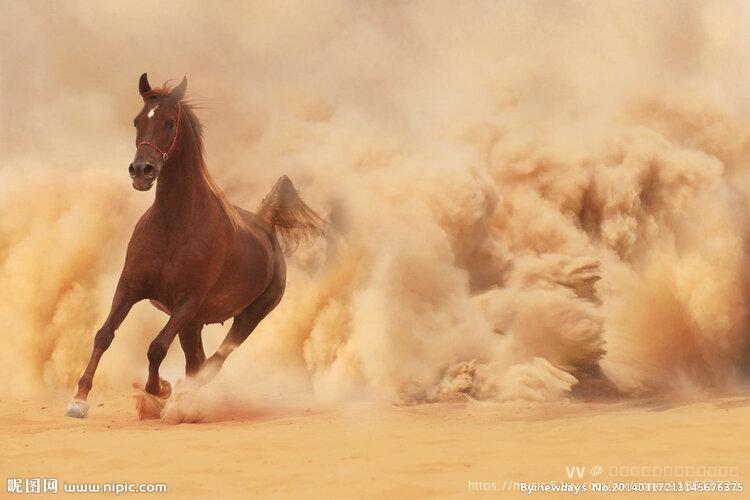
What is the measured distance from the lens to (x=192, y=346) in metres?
10.2

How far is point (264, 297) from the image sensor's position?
10.4 metres

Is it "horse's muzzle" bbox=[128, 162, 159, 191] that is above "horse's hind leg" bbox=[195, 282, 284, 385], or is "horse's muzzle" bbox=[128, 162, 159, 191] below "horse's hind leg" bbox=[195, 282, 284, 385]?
above

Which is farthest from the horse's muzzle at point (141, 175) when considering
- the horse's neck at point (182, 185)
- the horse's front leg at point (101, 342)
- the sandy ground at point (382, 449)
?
the sandy ground at point (382, 449)

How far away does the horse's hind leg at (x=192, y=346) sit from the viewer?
398 inches

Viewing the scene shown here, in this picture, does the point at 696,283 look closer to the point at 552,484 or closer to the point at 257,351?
the point at 257,351

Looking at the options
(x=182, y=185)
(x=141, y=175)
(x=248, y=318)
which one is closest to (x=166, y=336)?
(x=182, y=185)

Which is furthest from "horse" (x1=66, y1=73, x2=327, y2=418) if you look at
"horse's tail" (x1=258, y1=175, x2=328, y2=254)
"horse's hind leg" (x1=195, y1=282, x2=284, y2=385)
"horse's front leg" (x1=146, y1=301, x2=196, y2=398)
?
"horse's tail" (x1=258, y1=175, x2=328, y2=254)

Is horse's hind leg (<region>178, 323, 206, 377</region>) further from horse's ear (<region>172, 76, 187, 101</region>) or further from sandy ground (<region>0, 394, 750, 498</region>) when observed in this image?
horse's ear (<region>172, 76, 187, 101</region>)

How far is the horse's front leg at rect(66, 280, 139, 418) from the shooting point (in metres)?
8.32

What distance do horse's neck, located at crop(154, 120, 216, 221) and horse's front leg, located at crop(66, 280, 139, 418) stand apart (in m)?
0.81

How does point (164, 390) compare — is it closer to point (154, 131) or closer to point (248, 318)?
point (248, 318)

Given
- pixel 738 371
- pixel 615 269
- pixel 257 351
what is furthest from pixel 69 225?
pixel 738 371

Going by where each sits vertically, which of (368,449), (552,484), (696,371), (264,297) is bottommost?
(552,484)

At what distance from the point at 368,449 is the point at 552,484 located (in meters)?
1.69
